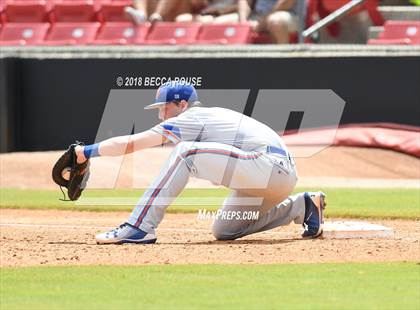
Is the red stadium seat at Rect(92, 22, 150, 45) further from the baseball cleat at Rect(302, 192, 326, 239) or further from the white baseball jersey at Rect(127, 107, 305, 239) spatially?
the white baseball jersey at Rect(127, 107, 305, 239)

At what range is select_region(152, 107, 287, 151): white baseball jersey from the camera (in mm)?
8203

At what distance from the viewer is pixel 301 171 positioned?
1630 centimetres

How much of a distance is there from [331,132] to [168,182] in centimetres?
950

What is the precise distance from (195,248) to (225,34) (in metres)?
10.7

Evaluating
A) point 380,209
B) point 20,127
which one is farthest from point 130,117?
point 380,209

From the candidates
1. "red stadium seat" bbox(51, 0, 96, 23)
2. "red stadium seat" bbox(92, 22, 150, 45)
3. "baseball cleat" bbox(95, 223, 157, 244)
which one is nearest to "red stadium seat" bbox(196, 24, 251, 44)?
"red stadium seat" bbox(92, 22, 150, 45)

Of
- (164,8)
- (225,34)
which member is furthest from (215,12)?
(164,8)

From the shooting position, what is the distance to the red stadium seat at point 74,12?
20116 mm

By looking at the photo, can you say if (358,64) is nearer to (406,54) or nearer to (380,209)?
(406,54)

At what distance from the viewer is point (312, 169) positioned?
1641 centimetres

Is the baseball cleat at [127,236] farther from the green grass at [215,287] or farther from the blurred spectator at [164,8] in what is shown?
the blurred spectator at [164,8]

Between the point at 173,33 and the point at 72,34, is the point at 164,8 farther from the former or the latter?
the point at 72,34

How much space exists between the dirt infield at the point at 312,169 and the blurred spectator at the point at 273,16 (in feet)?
8.28

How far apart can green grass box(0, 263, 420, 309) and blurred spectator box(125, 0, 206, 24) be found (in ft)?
41.1
